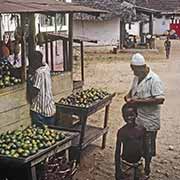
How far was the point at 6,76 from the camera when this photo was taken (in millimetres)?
7332

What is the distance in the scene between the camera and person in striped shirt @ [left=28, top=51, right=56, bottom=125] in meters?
7.35

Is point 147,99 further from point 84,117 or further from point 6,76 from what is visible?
point 6,76

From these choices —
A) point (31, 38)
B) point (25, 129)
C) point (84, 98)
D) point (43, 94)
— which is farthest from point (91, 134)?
point (31, 38)

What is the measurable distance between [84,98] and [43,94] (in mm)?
→ 798

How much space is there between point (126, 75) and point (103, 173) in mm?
11026

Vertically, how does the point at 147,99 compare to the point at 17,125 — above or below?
above

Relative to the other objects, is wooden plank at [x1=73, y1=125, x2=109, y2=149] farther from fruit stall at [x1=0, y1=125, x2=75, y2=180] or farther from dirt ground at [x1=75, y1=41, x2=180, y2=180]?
fruit stall at [x1=0, y1=125, x2=75, y2=180]

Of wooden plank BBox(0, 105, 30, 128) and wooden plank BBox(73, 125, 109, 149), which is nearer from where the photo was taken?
wooden plank BBox(0, 105, 30, 128)

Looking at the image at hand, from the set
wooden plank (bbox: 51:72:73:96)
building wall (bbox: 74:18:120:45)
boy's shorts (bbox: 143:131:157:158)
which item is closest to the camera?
boy's shorts (bbox: 143:131:157:158)

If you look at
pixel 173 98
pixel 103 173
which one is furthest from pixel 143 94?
pixel 173 98

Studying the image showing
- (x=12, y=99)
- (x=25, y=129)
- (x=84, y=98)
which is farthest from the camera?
(x=84, y=98)

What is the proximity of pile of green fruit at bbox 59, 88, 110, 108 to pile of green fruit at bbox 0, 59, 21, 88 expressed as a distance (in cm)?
94

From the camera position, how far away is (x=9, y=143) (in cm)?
612

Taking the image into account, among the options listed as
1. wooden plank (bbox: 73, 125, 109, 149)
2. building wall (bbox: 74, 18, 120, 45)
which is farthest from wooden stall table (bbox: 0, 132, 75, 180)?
building wall (bbox: 74, 18, 120, 45)
